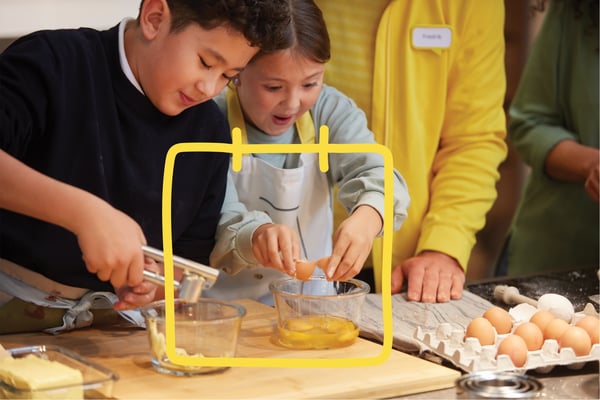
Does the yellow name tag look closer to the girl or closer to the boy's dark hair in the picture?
the girl

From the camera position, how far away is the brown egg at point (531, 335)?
1.12 m

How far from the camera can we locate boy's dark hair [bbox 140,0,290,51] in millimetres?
1098

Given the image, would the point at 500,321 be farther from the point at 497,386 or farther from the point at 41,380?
the point at 41,380

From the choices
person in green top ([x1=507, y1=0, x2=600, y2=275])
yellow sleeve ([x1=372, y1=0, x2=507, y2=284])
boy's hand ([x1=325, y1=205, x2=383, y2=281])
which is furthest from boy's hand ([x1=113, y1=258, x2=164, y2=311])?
person in green top ([x1=507, y1=0, x2=600, y2=275])

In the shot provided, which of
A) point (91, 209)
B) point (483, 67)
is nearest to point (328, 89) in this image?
point (483, 67)

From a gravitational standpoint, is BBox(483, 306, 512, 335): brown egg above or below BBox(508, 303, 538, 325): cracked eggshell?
above

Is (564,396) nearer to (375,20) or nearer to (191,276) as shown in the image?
(191,276)

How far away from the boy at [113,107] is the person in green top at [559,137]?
83 centimetres

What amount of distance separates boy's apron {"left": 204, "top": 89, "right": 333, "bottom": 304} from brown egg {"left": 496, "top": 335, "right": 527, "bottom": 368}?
362 millimetres

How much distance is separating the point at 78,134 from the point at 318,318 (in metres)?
0.36

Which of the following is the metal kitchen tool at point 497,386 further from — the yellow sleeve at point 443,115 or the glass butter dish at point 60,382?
the yellow sleeve at point 443,115

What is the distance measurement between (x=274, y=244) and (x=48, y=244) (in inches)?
10.6

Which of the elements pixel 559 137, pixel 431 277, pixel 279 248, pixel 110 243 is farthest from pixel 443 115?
pixel 110 243

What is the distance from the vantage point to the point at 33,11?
3.98 feet
